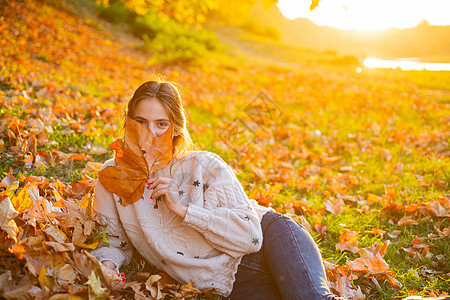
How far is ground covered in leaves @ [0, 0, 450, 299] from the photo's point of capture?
1675 mm

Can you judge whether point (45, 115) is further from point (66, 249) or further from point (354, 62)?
point (354, 62)

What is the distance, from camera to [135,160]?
6.06 ft

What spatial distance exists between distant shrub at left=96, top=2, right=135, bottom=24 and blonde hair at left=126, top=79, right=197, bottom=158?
14606 millimetres

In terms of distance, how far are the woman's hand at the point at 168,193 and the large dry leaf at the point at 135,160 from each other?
0.10 metres

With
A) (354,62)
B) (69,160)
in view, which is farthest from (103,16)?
(69,160)

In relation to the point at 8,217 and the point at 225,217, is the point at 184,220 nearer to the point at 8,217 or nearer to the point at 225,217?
the point at 225,217

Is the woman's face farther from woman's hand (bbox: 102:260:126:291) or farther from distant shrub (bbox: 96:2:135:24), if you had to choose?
distant shrub (bbox: 96:2:135:24)

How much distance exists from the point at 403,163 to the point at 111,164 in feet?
12.1

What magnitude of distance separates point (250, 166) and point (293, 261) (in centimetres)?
212

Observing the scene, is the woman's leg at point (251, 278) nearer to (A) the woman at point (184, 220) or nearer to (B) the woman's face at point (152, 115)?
(A) the woman at point (184, 220)

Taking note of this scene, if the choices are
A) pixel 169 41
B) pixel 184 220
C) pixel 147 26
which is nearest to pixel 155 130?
pixel 184 220

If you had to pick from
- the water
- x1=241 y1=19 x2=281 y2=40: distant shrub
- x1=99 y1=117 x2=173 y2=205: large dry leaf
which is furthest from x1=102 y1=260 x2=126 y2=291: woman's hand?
x1=241 y1=19 x2=281 y2=40: distant shrub

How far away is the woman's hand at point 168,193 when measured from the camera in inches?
68.8

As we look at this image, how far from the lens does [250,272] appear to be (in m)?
1.96
